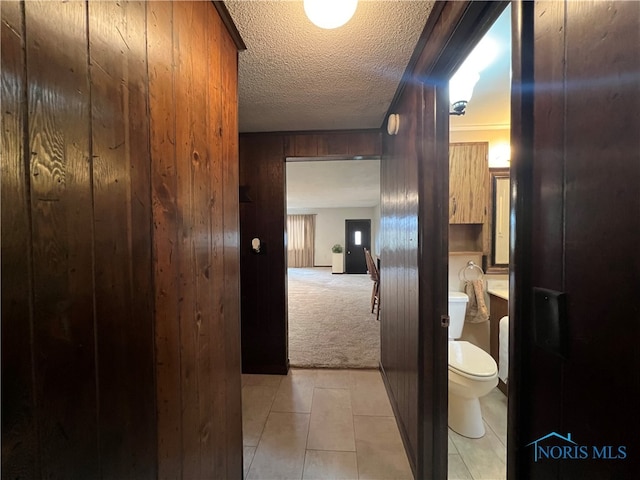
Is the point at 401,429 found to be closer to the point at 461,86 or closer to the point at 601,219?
the point at 601,219

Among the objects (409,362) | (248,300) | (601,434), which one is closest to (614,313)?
(601,434)

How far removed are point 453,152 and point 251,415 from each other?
2639 mm

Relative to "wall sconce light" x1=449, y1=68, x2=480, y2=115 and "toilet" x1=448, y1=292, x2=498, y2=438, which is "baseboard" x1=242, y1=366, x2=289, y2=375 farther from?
"wall sconce light" x1=449, y1=68, x2=480, y2=115

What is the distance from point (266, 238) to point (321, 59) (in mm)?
1535

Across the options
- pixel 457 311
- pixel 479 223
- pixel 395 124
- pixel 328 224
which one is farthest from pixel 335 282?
pixel 395 124

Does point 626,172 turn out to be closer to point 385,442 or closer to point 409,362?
point 409,362

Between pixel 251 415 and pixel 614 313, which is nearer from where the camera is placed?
pixel 614 313

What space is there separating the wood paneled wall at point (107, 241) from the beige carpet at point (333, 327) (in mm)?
1863

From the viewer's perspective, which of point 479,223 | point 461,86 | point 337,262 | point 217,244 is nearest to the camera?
point 217,244

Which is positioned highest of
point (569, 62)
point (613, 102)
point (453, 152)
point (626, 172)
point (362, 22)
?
point (362, 22)

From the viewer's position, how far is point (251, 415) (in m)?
1.88

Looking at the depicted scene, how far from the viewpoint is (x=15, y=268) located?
39cm

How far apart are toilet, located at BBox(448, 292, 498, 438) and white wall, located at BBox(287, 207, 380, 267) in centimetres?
767

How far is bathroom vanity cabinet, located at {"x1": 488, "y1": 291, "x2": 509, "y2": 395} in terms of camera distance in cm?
204
